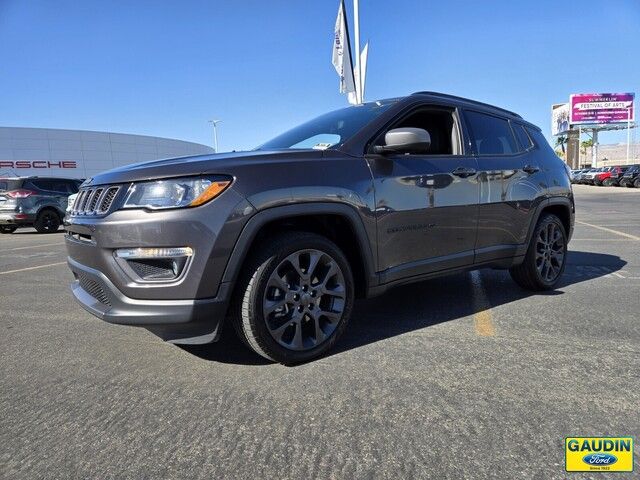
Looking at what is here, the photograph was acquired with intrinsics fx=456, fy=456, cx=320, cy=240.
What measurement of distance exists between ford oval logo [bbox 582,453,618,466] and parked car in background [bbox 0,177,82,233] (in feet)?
47.5

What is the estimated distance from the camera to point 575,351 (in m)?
2.94

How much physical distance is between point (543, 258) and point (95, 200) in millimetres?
4021

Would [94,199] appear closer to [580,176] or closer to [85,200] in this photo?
[85,200]

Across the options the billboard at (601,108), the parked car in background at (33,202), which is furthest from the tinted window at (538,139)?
the billboard at (601,108)

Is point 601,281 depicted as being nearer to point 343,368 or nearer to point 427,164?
point 427,164

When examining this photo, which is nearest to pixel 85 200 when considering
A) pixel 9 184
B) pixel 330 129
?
pixel 330 129

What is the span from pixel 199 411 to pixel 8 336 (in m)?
2.20

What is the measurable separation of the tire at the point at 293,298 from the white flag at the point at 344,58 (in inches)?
587

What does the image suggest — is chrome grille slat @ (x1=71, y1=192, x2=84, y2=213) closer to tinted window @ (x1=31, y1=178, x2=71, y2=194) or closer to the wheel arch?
the wheel arch

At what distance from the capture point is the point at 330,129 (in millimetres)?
3564

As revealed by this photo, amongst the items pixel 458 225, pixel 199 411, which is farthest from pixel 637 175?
pixel 199 411

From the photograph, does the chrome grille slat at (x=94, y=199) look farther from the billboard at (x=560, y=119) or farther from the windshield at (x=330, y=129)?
the billboard at (x=560, y=119)

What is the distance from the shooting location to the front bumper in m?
2.41

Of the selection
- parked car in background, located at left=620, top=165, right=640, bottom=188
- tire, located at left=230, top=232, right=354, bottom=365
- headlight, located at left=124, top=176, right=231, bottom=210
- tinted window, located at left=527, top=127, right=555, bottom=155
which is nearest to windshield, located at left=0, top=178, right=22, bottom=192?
headlight, located at left=124, top=176, right=231, bottom=210
